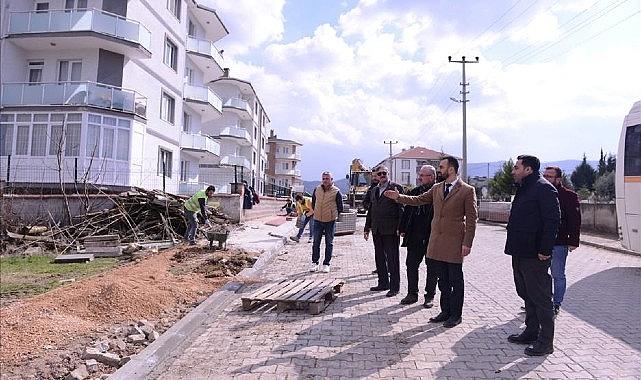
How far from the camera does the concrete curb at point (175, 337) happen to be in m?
3.96

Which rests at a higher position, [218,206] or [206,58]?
[206,58]

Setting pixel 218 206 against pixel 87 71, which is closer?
pixel 218 206

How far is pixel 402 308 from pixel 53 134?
61.4ft

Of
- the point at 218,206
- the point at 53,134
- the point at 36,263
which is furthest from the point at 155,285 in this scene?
the point at 53,134

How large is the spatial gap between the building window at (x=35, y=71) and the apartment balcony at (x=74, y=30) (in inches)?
35.4

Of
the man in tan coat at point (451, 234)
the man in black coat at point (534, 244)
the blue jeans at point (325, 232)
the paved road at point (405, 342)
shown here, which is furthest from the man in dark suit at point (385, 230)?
the man in black coat at point (534, 244)

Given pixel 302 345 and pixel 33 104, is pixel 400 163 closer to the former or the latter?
pixel 33 104

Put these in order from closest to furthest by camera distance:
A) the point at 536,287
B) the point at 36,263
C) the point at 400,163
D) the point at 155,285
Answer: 1. the point at 536,287
2. the point at 155,285
3. the point at 36,263
4. the point at 400,163

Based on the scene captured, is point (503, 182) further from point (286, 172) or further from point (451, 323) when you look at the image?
point (451, 323)

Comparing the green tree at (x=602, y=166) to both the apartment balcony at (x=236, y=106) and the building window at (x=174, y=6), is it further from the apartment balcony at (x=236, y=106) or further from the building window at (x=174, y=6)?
the building window at (x=174, y=6)

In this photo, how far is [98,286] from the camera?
6152mm

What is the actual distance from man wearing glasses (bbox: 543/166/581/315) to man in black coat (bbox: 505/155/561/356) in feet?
3.95

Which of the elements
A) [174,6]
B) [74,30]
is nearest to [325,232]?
[74,30]

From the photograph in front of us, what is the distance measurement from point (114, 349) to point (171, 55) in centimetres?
2484
